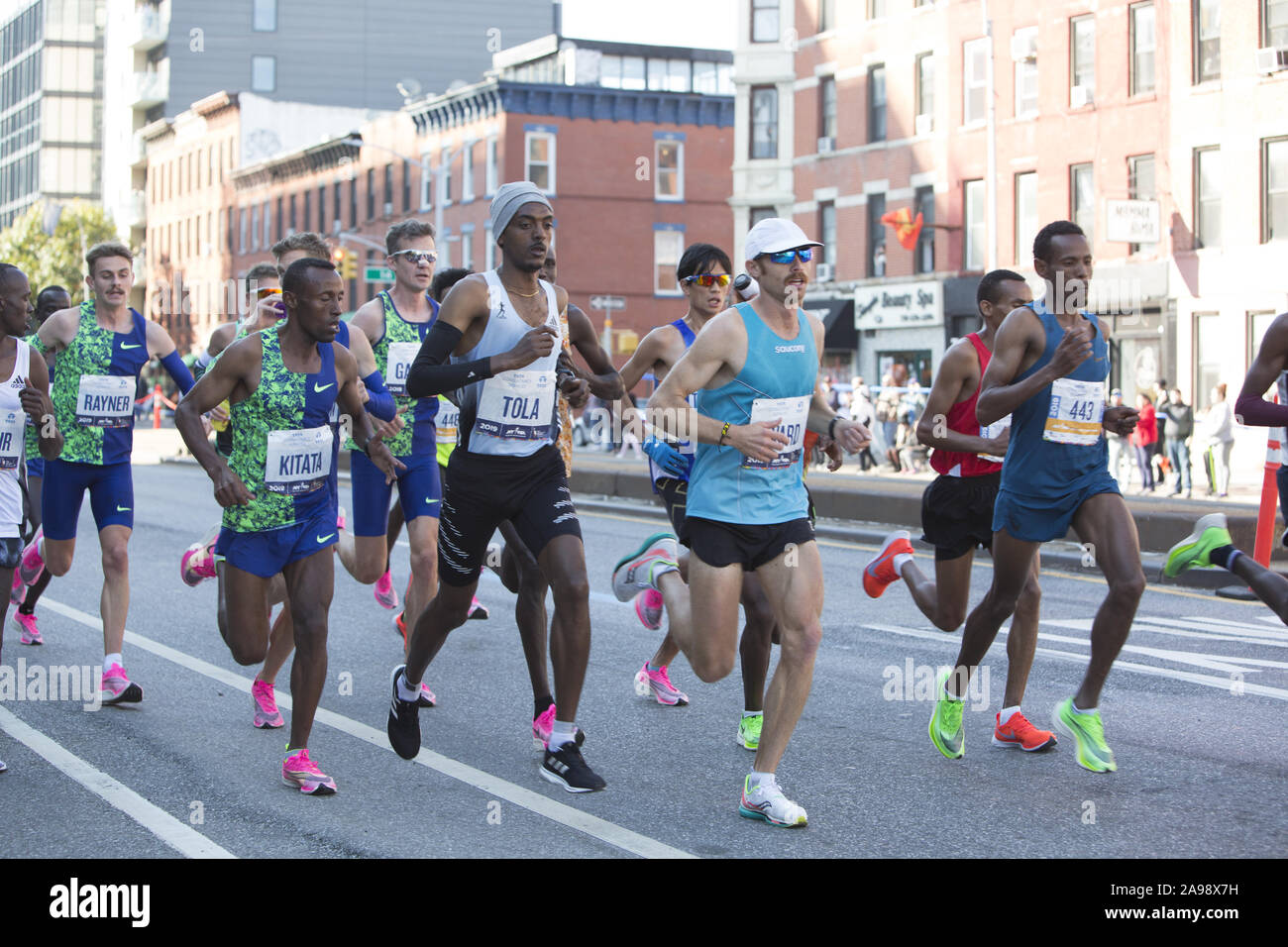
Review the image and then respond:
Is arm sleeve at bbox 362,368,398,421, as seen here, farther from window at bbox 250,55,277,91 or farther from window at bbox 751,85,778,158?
window at bbox 250,55,277,91

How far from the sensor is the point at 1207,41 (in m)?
32.7

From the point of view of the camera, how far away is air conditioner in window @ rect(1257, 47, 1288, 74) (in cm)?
3089

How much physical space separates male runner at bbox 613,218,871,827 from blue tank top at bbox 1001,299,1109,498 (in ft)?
2.89

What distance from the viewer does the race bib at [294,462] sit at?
6.46 metres

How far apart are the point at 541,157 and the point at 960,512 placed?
48982mm

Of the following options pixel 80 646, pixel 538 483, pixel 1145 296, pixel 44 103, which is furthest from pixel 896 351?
pixel 44 103

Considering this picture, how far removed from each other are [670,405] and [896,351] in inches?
1396

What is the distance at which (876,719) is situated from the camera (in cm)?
768

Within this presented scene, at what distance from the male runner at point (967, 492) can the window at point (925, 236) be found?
1285 inches

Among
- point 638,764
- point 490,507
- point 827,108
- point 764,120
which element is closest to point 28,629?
point 490,507

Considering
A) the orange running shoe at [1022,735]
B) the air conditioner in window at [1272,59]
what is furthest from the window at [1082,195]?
the orange running shoe at [1022,735]

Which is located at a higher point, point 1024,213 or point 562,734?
point 1024,213

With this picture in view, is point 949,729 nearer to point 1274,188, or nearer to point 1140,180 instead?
point 1274,188

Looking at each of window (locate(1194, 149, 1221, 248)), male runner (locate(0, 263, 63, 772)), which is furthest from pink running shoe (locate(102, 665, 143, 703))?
window (locate(1194, 149, 1221, 248))
